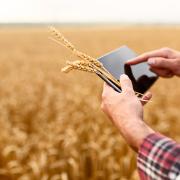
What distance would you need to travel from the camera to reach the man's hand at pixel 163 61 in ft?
6.09

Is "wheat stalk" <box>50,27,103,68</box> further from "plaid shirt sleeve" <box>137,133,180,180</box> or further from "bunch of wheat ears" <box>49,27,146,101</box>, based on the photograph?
"plaid shirt sleeve" <box>137,133,180,180</box>

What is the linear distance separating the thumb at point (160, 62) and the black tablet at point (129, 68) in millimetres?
37

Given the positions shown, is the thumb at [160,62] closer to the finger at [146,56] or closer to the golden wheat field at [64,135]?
the finger at [146,56]

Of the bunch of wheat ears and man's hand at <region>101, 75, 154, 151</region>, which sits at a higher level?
the bunch of wheat ears

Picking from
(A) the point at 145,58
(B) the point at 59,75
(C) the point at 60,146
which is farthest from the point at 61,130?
(B) the point at 59,75

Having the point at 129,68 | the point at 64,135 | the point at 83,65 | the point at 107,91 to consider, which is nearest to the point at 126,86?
the point at 107,91

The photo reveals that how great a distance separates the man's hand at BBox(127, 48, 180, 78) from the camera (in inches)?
73.1

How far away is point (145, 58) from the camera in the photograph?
1.87 metres

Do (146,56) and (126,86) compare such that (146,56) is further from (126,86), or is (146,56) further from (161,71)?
(126,86)

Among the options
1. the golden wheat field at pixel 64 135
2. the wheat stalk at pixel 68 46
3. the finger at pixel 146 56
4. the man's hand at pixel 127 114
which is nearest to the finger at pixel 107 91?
the man's hand at pixel 127 114

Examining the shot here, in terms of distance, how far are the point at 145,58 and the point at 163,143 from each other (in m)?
0.66

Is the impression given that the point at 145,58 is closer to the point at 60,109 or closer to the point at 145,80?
the point at 145,80

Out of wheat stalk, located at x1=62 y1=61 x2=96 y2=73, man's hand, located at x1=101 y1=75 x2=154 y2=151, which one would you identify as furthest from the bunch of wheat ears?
man's hand, located at x1=101 y1=75 x2=154 y2=151

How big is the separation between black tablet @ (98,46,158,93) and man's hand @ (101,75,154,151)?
10.2 inches
